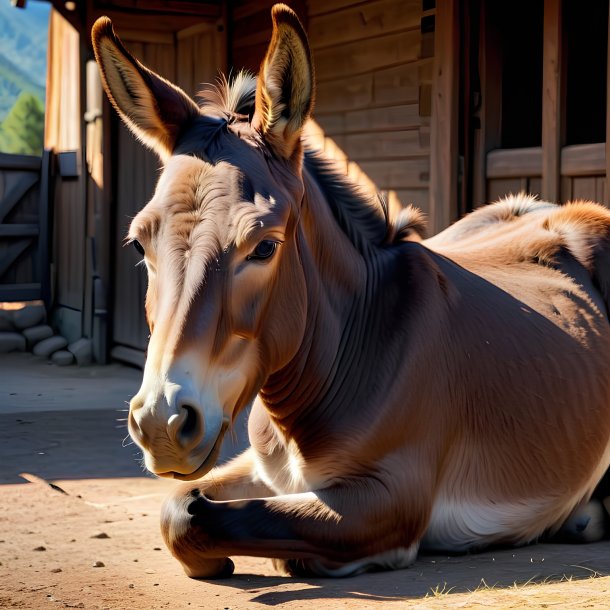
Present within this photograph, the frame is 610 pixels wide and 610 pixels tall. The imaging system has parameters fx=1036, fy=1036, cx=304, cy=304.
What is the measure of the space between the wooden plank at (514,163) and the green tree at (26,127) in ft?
140

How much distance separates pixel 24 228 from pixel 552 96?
7547 mm

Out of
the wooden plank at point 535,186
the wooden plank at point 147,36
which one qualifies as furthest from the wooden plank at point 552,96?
the wooden plank at point 147,36

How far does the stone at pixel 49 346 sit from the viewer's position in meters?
10.7

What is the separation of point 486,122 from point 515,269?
8.32ft

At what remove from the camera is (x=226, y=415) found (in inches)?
111

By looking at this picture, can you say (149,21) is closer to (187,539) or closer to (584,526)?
(584,526)

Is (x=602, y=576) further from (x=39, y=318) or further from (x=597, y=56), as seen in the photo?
(x=39, y=318)

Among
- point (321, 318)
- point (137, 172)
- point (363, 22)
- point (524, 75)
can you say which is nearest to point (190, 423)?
point (321, 318)

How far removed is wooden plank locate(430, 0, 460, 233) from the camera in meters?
6.67

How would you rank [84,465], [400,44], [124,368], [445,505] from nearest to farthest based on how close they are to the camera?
[445,505], [84,465], [400,44], [124,368]

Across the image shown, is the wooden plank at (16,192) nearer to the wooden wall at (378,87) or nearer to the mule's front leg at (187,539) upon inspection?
the wooden wall at (378,87)

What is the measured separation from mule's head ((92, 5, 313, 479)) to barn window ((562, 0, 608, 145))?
6085 mm

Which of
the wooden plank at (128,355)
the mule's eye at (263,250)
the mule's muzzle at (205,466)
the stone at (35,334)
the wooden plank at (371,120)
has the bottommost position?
the wooden plank at (128,355)

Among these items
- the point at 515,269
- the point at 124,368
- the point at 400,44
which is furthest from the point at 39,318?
the point at 515,269
